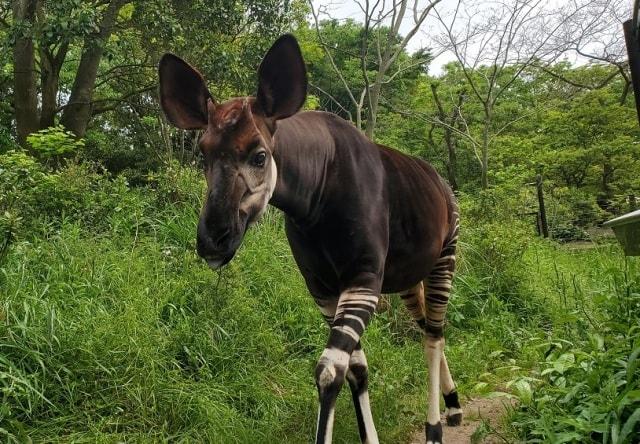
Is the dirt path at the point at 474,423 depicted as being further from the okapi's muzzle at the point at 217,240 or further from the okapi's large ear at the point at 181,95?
the okapi's large ear at the point at 181,95

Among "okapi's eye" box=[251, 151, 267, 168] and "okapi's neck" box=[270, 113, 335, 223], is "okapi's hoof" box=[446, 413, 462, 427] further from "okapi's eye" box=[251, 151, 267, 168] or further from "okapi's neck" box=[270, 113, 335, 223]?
"okapi's eye" box=[251, 151, 267, 168]

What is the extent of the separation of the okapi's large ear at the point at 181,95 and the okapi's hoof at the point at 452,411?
8.41ft

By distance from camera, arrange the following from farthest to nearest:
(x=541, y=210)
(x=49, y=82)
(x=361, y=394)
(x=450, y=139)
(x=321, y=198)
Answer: (x=450, y=139), (x=541, y=210), (x=49, y=82), (x=361, y=394), (x=321, y=198)

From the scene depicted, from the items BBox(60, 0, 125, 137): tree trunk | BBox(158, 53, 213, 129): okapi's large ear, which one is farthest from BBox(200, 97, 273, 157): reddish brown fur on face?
BBox(60, 0, 125, 137): tree trunk

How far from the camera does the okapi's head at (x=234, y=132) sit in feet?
6.09

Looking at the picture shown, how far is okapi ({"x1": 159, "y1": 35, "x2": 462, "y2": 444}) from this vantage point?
1937 mm

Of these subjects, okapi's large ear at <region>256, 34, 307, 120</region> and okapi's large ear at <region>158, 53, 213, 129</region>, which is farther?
okapi's large ear at <region>158, 53, 213, 129</region>

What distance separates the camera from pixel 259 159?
1.97 m

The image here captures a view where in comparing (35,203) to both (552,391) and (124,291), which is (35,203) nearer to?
(124,291)

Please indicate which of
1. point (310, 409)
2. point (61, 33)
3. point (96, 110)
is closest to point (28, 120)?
point (96, 110)

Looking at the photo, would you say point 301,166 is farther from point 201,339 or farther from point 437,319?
point 201,339

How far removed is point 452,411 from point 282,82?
262 cm

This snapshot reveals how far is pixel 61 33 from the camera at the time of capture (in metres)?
5.96

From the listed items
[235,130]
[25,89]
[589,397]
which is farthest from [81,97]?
[589,397]
